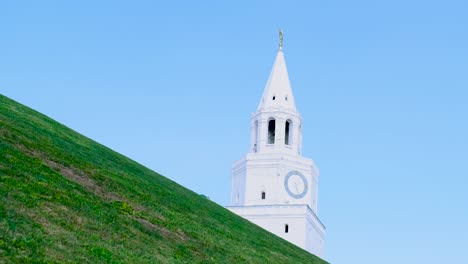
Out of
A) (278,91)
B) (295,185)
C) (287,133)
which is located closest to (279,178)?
(295,185)

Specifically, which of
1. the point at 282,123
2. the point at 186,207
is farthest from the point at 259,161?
the point at 186,207

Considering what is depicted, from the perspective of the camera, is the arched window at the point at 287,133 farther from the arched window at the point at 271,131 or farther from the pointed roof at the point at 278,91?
the pointed roof at the point at 278,91

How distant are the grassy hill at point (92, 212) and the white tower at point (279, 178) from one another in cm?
4256

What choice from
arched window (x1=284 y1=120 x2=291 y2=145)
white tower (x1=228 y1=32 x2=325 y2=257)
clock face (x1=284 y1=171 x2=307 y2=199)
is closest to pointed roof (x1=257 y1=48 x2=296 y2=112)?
white tower (x1=228 y1=32 x2=325 y2=257)

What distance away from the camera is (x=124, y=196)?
23.4 metres

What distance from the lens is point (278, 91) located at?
81625mm

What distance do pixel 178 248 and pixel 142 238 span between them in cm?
139

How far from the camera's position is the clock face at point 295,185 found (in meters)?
78.0

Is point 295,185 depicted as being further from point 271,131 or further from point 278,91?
point 278,91

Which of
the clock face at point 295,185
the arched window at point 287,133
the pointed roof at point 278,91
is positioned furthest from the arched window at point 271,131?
the clock face at point 295,185

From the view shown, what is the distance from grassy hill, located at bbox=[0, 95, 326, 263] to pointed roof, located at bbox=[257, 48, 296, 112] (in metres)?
47.9

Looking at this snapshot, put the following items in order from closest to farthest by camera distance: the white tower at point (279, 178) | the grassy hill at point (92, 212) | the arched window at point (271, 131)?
the grassy hill at point (92, 212)
the white tower at point (279, 178)
the arched window at point (271, 131)

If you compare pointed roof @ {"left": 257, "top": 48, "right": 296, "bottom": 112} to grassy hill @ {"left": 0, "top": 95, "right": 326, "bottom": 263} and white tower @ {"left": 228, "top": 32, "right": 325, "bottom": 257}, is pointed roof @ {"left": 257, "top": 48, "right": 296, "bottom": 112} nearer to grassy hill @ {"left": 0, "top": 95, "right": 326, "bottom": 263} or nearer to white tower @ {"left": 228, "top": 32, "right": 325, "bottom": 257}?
white tower @ {"left": 228, "top": 32, "right": 325, "bottom": 257}

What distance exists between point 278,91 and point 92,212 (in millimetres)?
63118
